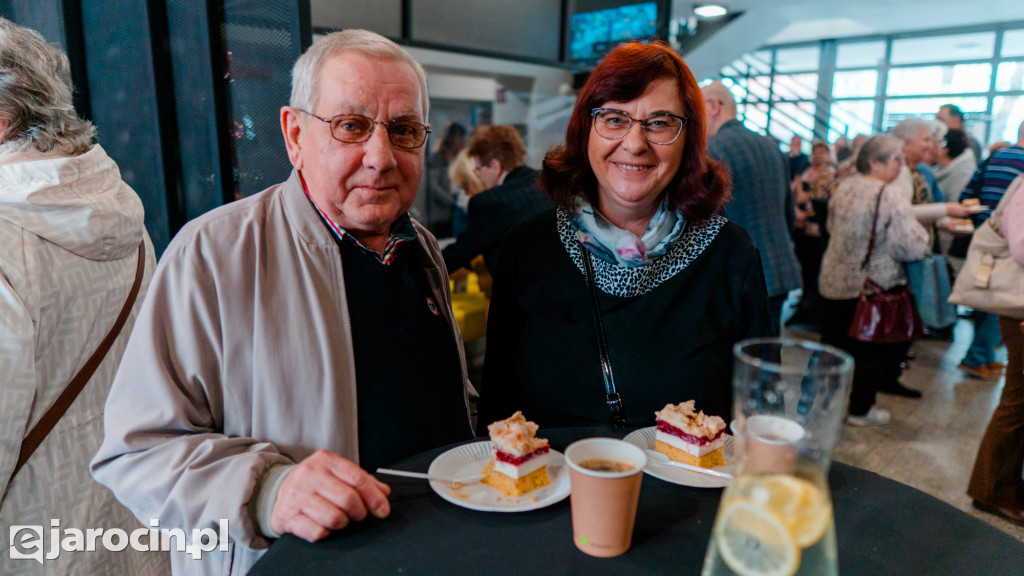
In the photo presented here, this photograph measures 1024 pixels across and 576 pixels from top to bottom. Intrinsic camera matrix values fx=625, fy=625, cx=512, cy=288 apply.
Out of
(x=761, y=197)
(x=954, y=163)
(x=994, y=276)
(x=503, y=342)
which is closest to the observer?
(x=503, y=342)

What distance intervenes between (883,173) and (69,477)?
4267 mm

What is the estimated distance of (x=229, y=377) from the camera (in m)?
1.18

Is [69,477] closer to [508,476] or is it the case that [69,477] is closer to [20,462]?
[20,462]

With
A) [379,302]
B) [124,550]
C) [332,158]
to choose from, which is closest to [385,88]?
[332,158]

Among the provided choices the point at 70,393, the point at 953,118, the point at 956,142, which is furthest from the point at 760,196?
the point at 953,118

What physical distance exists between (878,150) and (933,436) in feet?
5.88

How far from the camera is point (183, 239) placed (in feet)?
4.01

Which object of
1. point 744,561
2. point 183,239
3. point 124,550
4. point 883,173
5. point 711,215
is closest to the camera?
point 744,561

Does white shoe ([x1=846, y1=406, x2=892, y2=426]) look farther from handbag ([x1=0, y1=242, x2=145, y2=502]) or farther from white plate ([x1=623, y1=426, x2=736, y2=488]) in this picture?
handbag ([x1=0, y1=242, x2=145, y2=502])

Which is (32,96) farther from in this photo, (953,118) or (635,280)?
(953,118)

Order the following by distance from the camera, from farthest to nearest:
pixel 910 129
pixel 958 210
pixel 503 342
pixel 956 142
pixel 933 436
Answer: pixel 956 142
pixel 910 129
pixel 958 210
pixel 933 436
pixel 503 342

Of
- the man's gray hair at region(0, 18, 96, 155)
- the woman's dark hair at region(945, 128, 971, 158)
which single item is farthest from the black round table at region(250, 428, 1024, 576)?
the woman's dark hair at region(945, 128, 971, 158)

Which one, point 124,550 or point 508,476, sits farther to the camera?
point 124,550

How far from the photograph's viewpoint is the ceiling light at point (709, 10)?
9984 millimetres
